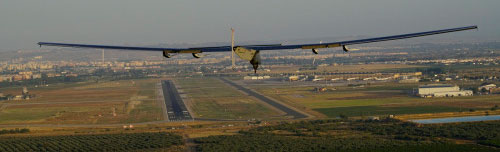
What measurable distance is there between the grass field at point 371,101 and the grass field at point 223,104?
6.23 m

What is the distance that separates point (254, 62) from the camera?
30.2 m

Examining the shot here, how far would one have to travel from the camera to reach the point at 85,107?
10712 centimetres

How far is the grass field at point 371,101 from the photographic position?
93188 millimetres

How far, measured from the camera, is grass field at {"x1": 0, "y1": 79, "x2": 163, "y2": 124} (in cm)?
9156

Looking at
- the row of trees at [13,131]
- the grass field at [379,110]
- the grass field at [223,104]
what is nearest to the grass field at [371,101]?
the grass field at [379,110]

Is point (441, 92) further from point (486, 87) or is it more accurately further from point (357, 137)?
point (357, 137)

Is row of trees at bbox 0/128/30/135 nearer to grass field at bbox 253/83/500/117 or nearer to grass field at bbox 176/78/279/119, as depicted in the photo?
grass field at bbox 176/78/279/119

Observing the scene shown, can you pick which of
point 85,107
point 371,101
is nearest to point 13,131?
point 85,107

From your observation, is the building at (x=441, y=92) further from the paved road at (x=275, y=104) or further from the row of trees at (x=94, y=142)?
the row of trees at (x=94, y=142)

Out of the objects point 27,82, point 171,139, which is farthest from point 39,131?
point 27,82

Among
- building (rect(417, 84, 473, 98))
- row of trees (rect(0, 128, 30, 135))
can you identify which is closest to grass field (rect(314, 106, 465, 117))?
building (rect(417, 84, 473, 98))

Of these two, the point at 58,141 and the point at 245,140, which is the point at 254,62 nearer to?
the point at 245,140

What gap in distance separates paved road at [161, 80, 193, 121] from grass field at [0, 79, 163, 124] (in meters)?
2.01

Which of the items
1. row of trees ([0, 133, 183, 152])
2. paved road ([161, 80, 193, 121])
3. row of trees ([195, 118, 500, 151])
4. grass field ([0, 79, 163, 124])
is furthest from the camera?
grass field ([0, 79, 163, 124])
